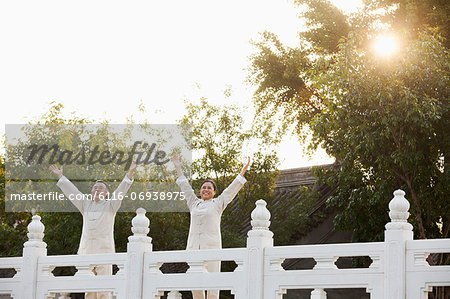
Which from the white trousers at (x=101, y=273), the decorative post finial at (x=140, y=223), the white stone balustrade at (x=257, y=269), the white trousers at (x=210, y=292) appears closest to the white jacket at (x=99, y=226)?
the white trousers at (x=101, y=273)

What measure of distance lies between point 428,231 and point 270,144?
307cm

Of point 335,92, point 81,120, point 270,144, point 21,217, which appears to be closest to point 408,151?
point 335,92

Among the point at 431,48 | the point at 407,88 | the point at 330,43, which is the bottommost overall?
the point at 407,88

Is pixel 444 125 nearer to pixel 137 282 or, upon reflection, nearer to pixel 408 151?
pixel 408 151

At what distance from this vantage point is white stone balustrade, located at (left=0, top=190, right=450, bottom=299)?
6.48 m

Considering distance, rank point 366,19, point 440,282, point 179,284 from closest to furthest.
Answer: point 440,282
point 179,284
point 366,19

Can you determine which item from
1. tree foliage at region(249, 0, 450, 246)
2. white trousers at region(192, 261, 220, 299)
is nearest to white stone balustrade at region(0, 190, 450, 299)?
white trousers at region(192, 261, 220, 299)

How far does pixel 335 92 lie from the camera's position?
12203 mm

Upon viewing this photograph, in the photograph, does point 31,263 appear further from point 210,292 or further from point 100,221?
point 210,292

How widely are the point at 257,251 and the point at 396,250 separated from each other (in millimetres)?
1331

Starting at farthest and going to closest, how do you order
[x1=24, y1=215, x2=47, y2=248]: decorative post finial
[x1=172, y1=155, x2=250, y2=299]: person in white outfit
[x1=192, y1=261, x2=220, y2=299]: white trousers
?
1. [x1=24, y1=215, x2=47, y2=248]: decorative post finial
2. [x1=172, y1=155, x2=250, y2=299]: person in white outfit
3. [x1=192, y1=261, x2=220, y2=299]: white trousers

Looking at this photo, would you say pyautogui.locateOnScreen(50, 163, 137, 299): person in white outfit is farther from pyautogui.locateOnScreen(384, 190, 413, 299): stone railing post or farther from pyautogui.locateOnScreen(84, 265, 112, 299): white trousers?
pyautogui.locateOnScreen(384, 190, 413, 299): stone railing post

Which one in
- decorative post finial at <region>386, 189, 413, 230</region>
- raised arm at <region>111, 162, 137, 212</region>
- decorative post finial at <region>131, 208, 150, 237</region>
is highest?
raised arm at <region>111, 162, 137, 212</region>

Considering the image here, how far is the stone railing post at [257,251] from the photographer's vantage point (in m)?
7.13
